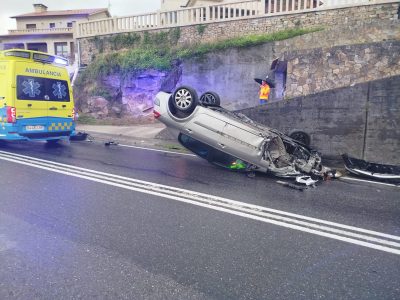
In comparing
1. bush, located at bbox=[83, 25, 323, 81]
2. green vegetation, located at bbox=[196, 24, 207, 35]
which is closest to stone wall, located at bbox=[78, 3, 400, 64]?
green vegetation, located at bbox=[196, 24, 207, 35]

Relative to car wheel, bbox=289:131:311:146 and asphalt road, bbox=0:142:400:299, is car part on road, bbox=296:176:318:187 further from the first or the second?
car wheel, bbox=289:131:311:146

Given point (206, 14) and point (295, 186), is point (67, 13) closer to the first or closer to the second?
point (206, 14)

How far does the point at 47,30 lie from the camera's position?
38750mm

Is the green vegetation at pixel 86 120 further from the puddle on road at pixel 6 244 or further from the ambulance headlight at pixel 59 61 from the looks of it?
the puddle on road at pixel 6 244

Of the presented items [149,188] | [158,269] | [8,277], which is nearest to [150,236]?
[158,269]

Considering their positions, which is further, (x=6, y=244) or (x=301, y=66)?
(x=301, y=66)

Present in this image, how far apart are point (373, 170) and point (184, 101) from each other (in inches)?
183

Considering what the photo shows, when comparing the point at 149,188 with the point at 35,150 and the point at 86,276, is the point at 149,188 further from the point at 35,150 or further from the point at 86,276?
the point at 35,150

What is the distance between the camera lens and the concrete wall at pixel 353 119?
26.1 feet

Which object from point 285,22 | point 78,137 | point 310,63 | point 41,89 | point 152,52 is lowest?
point 78,137

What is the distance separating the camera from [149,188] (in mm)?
5754

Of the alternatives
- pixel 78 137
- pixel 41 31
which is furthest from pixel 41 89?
pixel 41 31

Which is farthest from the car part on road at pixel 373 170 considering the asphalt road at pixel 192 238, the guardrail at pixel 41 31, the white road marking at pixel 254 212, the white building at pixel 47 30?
the guardrail at pixel 41 31

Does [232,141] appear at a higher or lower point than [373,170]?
higher
